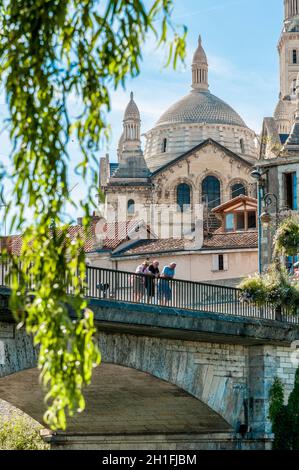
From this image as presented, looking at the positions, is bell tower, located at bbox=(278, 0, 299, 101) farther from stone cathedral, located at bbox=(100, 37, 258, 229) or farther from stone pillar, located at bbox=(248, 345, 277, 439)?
stone pillar, located at bbox=(248, 345, 277, 439)

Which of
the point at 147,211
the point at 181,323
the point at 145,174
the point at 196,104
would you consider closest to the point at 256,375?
the point at 181,323

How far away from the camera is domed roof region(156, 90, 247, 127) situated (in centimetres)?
14500

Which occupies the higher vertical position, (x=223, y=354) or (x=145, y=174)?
(x=145, y=174)

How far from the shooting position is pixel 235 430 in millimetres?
35906

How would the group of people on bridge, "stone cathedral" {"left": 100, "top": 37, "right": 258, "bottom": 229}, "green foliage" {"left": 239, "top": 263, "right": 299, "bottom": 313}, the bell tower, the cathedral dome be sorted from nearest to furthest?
the group of people on bridge → "green foliage" {"left": 239, "top": 263, "right": 299, "bottom": 313} → "stone cathedral" {"left": 100, "top": 37, "right": 258, "bottom": 229} → the cathedral dome → the bell tower

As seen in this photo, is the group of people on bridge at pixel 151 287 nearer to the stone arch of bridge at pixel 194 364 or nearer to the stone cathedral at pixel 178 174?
the stone arch of bridge at pixel 194 364

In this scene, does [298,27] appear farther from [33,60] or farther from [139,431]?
[33,60]

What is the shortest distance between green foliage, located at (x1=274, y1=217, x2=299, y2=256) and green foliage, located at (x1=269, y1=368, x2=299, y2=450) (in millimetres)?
6911

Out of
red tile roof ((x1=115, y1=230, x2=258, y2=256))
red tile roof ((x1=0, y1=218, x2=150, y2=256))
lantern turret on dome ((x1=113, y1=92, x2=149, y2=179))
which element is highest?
Answer: lantern turret on dome ((x1=113, y1=92, x2=149, y2=179))

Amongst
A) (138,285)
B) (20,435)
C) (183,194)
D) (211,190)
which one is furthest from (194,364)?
(211,190)

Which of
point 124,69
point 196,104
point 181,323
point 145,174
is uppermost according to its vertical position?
point 196,104

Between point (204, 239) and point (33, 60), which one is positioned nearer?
point (33, 60)

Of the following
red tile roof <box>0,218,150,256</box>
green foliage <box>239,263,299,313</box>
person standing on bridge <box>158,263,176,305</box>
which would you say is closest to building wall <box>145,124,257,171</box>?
red tile roof <box>0,218,150,256</box>

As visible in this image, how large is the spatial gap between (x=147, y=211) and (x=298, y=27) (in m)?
45.3
